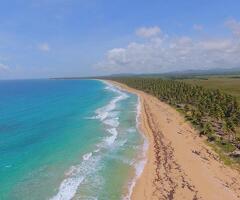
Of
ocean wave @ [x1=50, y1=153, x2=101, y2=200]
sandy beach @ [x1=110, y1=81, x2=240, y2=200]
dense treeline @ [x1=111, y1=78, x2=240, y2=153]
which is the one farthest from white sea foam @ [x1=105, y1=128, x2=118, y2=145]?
dense treeline @ [x1=111, y1=78, x2=240, y2=153]

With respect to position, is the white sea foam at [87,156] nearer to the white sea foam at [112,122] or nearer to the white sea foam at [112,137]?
the white sea foam at [112,137]

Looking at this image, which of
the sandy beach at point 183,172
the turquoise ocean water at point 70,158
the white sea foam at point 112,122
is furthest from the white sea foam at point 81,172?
the white sea foam at point 112,122

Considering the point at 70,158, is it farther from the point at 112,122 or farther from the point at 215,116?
the point at 215,116

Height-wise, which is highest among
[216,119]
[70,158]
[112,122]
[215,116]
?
[215,116]

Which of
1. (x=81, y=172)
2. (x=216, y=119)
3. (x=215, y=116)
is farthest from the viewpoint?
(x=216, y=119)

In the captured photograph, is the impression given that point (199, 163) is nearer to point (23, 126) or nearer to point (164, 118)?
point (164, 118)

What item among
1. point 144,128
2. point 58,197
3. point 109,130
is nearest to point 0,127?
point 109,130

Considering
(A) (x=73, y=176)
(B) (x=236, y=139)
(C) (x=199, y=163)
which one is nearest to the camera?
(A) (x=73, y=176)

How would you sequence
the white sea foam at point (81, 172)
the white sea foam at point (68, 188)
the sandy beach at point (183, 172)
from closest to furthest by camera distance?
the white sea foam at point (68, 188)
the sandy beach at point (183, 172)
the white sea foam at point (81, 172)

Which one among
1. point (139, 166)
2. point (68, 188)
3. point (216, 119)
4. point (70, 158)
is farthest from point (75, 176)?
point (216, 119)
